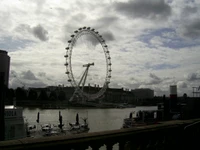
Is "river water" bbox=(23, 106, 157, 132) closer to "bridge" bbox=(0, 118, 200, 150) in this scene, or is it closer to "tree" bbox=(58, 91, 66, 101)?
"bridge" bbox=(0, 118, 200, 150)

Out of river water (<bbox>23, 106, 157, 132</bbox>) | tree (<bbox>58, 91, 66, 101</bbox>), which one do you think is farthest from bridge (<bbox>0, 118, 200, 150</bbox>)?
tree (<bbox>58, 91, 66, 101</bbox>)

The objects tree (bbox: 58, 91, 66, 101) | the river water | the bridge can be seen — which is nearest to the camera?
the bridge

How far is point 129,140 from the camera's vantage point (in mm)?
4676

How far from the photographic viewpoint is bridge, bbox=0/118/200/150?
3.35 meters

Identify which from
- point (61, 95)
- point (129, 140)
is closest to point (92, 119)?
point (129, 140)

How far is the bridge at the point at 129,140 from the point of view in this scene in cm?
335

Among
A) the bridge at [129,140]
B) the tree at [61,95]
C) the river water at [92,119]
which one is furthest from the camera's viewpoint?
→ the tree at [61,95]

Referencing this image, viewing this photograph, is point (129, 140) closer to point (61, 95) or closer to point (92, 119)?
point (92, 119)

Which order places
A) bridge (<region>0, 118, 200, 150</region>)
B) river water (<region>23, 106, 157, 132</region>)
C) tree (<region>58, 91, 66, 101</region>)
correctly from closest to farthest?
bridge (<region>0, 118, 200, 150</region>)
river water (<region>23, 106, 157, 132</region>)
tree (<region>58, 91, 66, 101</region>)

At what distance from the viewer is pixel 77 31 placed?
6581 cm

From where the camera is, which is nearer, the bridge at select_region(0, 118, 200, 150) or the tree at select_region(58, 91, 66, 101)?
the bridge at select_region(0, 118, 200, 150)

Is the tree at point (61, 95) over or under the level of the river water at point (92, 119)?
over

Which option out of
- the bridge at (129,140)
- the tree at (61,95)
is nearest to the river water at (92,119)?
the bridge at (129,140)

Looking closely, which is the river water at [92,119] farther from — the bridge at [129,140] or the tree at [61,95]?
the tree at [61,95]
